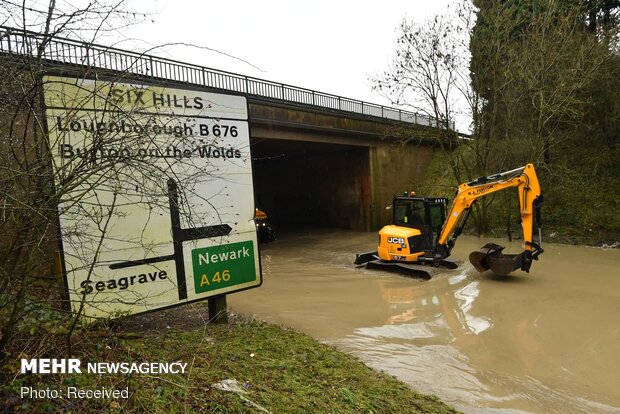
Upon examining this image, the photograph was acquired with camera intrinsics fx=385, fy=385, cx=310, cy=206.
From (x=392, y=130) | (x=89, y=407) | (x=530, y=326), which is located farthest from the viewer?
(x=392, y=130)

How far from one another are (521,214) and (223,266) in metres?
8.12

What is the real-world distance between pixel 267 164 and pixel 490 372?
23.1 metres

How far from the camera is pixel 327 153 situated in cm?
2356

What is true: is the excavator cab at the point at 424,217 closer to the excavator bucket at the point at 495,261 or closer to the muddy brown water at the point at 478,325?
the muddy brown water at the point at 478,325

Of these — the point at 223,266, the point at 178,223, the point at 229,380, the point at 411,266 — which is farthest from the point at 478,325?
the point at 178,223

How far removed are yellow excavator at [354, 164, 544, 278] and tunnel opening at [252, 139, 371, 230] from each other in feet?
30.8

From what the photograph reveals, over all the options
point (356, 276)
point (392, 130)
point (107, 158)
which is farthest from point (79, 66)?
point (392, 130)

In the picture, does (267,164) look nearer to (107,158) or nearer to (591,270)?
(591,270)

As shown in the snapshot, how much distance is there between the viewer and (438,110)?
59.2ft

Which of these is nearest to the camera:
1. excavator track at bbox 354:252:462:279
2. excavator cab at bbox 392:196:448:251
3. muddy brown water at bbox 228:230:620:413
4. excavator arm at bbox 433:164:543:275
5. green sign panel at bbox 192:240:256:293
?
muddy brown water at bbox 228:230:620:413

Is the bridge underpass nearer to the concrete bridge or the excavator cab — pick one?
the concrete bridge

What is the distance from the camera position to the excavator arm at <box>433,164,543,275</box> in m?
9.84

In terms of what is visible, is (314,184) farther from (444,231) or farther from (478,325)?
(478,325)

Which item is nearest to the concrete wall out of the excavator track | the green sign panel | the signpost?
the excavator track
